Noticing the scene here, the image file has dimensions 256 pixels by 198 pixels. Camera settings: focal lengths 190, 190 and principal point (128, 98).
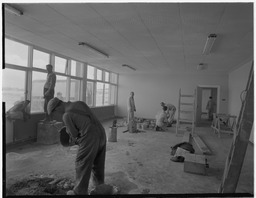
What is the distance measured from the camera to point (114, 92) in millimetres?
3473

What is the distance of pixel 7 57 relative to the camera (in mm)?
2604

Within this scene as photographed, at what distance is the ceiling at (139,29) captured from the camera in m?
2.54

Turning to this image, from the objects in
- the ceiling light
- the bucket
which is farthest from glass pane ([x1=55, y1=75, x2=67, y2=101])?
the ceiling light

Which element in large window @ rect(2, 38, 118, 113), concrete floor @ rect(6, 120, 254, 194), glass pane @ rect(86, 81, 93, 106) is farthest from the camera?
glass pane @ rect(86, 81, 93, 106)

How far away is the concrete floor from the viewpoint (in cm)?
262

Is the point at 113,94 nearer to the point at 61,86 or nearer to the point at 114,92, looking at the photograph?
the point at 114,92

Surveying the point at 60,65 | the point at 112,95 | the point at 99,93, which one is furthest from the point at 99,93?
the point at 60,65

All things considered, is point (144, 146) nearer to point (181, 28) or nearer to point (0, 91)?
point (181, 28)

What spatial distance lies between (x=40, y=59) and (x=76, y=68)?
0.83m

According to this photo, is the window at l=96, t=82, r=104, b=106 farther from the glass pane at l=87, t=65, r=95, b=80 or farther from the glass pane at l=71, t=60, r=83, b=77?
the glass pane at l=71, t=60, r=83, b=77

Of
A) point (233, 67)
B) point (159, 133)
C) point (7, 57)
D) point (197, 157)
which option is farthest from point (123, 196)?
point (233, 67)

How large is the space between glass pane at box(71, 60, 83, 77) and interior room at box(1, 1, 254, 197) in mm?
21

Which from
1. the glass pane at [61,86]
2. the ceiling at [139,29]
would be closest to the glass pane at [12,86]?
the glass pane at [61,86]

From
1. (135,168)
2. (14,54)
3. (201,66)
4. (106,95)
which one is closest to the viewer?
(14,54)
